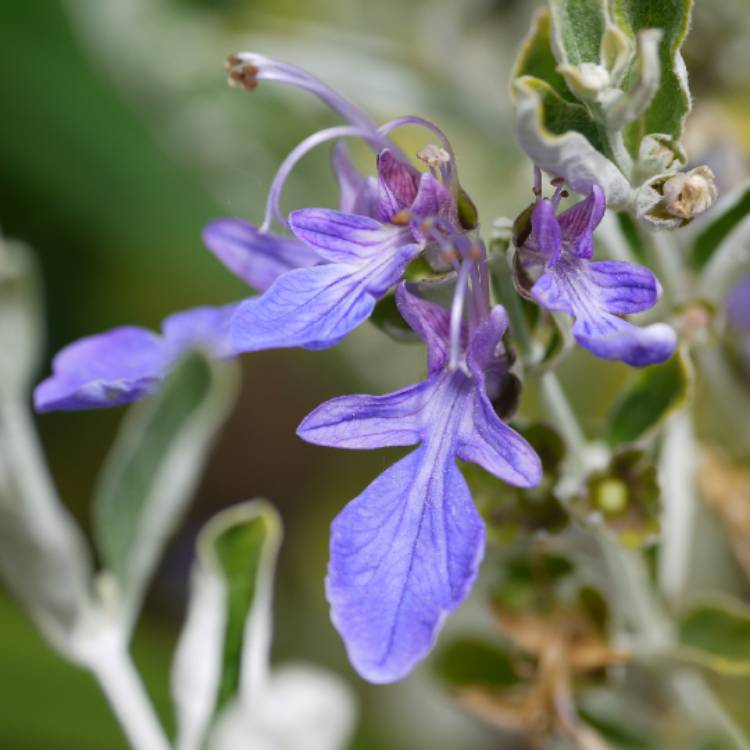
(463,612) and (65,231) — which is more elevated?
(65,231)

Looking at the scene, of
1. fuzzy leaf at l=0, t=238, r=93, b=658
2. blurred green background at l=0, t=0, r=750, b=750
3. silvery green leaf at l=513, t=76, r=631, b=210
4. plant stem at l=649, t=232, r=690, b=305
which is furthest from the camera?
blurred green background at l=0, t=0, r=750, b=750

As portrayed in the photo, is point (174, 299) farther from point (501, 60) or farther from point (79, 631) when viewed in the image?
point (79, 631)

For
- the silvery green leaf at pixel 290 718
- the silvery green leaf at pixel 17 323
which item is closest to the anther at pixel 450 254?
the silvery green leaf at pixel 290 718

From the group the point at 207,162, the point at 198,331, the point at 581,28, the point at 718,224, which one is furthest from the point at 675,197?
the point at 207,162

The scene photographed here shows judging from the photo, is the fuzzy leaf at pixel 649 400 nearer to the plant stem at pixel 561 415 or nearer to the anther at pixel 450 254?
the plant stem at pixel 561 415

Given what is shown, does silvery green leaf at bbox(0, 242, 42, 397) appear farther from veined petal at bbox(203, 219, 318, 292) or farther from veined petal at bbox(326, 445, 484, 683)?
veined petal at bbox(326, 445, 484, 683)

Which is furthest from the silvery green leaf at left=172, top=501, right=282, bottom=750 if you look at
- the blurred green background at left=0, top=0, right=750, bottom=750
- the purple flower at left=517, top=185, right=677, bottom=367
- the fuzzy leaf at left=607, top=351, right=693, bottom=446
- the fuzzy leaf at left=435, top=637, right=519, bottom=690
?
the blurred green background at left=0, top=0, right=750, bottom=750

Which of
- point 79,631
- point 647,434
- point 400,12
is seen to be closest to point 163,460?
point 79,631
